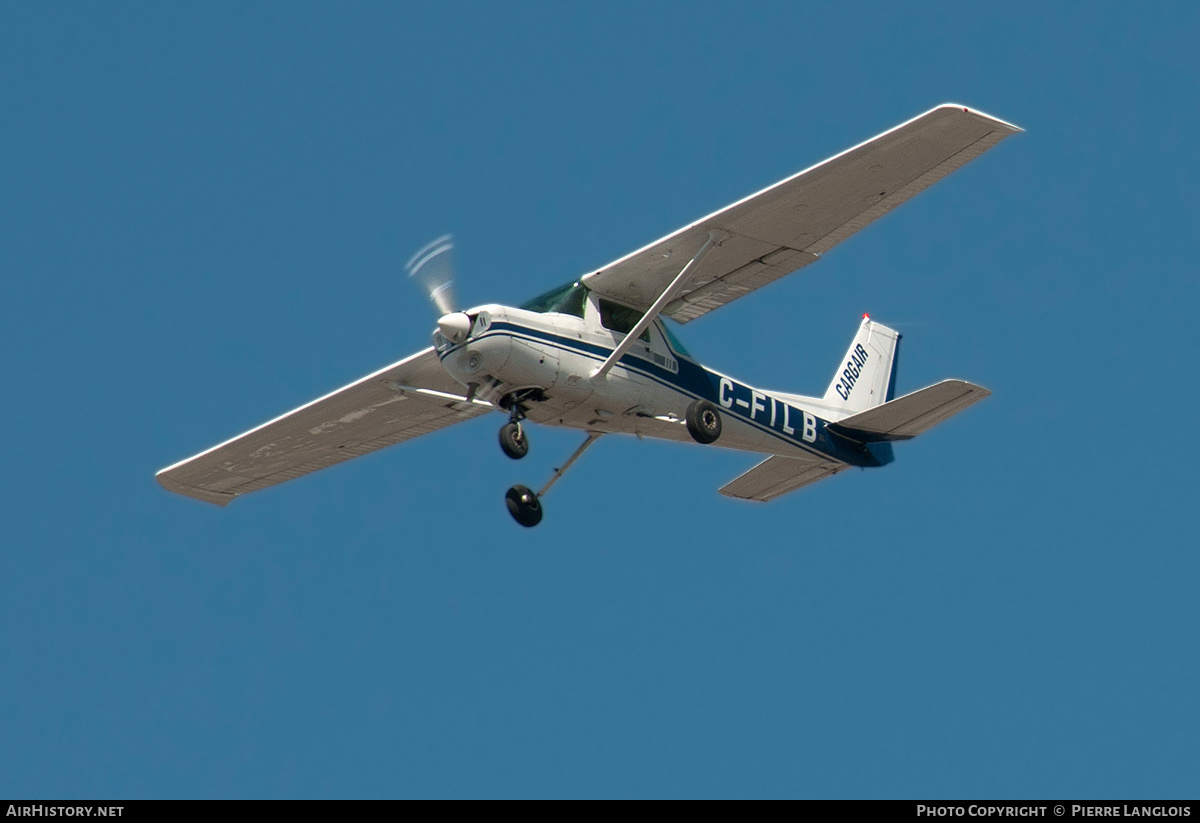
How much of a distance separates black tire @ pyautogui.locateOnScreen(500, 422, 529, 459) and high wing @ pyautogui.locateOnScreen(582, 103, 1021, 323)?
6.31 ft

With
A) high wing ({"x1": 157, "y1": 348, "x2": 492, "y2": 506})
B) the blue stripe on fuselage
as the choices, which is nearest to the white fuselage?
the blue stripe on fuselage

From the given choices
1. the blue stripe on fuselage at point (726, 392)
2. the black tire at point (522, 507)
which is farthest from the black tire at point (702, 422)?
the black tire at point (522, 507)

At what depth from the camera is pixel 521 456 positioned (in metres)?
19.2

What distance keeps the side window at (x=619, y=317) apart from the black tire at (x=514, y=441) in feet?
5.67

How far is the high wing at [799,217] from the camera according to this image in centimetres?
1852

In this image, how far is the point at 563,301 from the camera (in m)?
19.9

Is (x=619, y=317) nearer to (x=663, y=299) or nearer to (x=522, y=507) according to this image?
(x=663, y=299)

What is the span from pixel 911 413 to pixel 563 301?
14.9ft

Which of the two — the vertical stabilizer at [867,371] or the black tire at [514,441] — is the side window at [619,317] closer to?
the black tire at [514,441]

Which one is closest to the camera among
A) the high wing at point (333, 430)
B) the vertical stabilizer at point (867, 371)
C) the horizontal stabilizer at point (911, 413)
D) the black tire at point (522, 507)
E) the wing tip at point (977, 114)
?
the wing tip at point (977, 114)

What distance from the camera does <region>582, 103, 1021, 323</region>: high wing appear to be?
18.5m

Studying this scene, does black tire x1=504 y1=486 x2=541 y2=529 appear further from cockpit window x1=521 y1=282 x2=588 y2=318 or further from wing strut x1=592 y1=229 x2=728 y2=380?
cockpit window x1=521 y1=282 x2=588 y2=318
